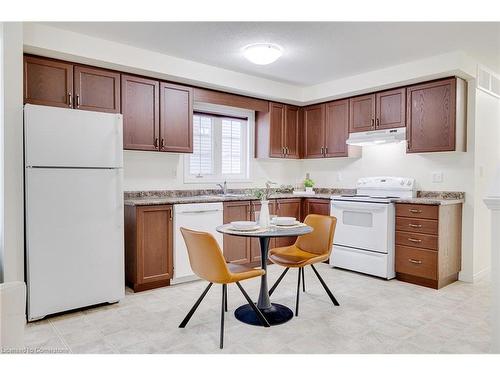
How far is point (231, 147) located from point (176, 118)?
3.78ft

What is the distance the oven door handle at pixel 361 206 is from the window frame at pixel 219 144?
1374 millimetres

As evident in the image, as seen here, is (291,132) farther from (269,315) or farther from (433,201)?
(269,315)

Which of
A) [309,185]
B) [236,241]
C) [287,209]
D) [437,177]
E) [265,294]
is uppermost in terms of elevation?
[437,177]

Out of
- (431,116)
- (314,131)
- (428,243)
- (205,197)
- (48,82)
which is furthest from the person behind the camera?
(314,131)

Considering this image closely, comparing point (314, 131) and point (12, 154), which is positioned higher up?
point (314, 131)

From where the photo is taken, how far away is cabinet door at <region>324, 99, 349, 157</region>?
4864mm

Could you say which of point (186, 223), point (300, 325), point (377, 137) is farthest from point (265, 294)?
point (377, 137)

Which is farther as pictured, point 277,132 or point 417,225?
point 277,132

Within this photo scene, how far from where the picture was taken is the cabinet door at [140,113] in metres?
3.71

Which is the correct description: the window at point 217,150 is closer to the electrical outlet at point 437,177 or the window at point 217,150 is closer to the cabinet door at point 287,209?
the cabinet door at point 287,209

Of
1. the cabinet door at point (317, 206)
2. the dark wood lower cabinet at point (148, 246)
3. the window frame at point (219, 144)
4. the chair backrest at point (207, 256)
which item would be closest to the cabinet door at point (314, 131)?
the cabinet door at point (317, 206)

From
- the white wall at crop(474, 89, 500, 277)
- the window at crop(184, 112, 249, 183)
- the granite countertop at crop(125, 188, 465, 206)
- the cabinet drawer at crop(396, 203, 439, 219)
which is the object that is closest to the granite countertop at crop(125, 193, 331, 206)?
the granite countertop at crop(125, 188, 465, 206)

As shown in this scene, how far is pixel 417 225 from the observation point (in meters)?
3.83
